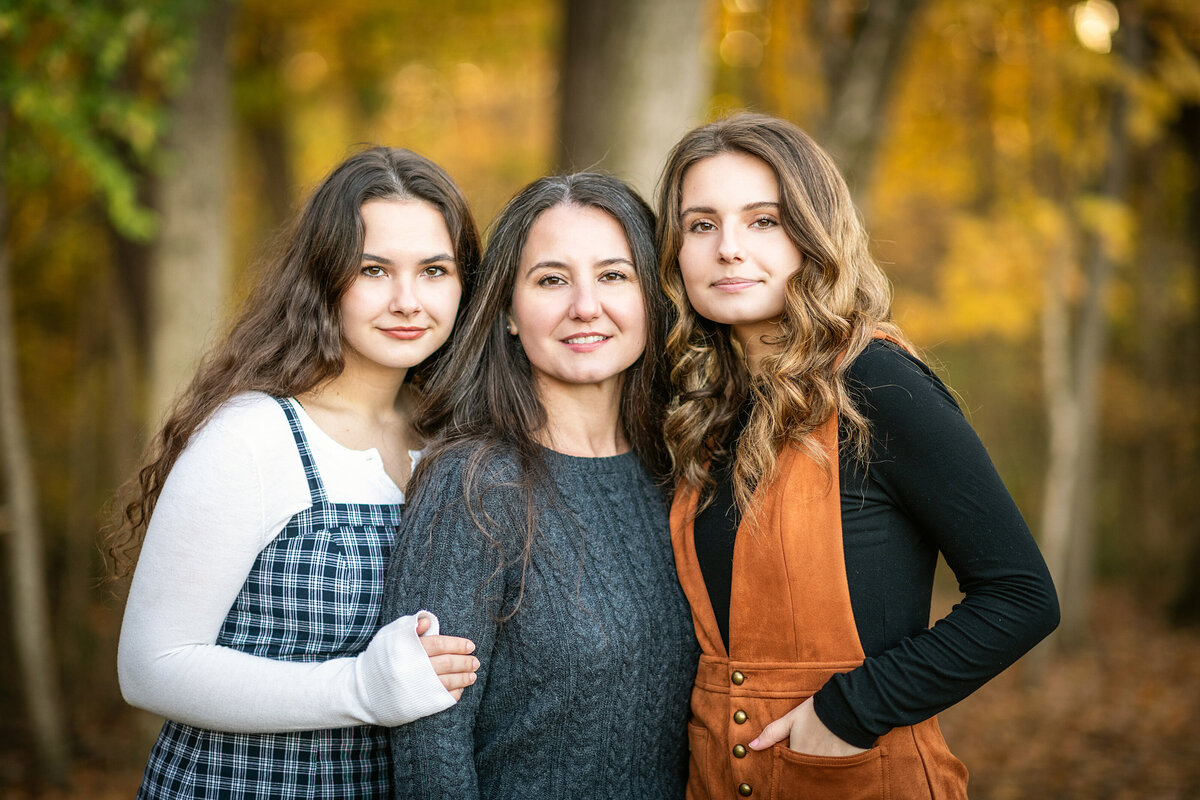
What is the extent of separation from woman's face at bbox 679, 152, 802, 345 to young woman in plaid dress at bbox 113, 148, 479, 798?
71cm

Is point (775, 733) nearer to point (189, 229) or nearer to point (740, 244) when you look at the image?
point (740, 244)

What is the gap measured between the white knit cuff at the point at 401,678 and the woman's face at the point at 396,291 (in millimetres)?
745

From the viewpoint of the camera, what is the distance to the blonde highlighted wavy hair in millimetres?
2293

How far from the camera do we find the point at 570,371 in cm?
248

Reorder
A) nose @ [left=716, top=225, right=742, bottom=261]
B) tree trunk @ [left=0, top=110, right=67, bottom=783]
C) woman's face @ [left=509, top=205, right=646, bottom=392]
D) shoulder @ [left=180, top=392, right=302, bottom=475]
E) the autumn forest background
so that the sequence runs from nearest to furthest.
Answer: shoulder @ [left=180, top=392, right=302, bottom=475] → nose @ [left=716, top=225, right=742, bottom=261] → woman's face @ [left=509, top=205, right=646, bottom=392] → the autumn forest background → tree trunk @ [left=0, top=110, right=67, bottom=783]

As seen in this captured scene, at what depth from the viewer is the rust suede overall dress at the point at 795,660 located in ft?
7.11

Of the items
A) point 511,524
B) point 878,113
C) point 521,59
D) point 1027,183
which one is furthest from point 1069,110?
point 511,524

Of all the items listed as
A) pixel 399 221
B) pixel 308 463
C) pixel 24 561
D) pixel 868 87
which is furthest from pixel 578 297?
pixel 24 561

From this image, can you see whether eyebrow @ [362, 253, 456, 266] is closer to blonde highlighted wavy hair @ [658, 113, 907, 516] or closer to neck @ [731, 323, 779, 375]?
blonde highlighted wavy hair @ [658, 113, 907, 516]

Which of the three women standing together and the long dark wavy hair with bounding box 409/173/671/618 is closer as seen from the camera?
the three women standing together

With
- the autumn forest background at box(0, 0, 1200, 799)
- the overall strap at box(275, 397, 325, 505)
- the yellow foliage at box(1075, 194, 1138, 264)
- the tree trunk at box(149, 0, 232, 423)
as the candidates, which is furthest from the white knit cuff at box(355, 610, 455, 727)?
the yellow foliage at box(1075, 194, 1138, 264)

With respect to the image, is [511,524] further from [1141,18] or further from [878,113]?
[1141,18]

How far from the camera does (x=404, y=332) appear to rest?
2.54 m

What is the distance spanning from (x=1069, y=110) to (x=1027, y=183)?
0.69 metres
